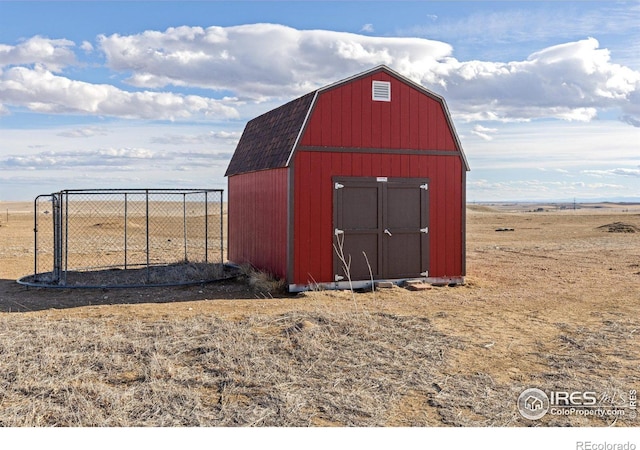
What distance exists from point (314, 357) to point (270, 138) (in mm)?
8488

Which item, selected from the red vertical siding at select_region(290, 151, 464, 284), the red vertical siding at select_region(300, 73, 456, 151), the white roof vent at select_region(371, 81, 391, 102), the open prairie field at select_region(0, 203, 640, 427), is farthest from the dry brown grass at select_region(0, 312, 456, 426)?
the white roof vent at select_region(371, 81, 391, 102)

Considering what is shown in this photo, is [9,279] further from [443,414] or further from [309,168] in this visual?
[443,414]

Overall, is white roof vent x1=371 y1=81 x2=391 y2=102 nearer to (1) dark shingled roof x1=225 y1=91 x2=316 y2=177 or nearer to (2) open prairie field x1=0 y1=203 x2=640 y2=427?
(1) dark shingled roof x1=225 y1=91 x2=316 y2=177

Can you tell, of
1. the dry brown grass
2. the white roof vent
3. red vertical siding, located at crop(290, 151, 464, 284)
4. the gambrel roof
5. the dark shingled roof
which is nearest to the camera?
the dry brown grass

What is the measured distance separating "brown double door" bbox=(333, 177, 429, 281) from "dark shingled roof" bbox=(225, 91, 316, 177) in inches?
56.9

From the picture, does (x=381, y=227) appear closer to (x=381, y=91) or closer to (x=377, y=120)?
(x=377, y=120)

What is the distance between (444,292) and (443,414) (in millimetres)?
7628

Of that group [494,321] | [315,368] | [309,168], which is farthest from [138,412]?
[309,168]

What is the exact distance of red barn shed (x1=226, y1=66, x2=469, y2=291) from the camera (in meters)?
13.0

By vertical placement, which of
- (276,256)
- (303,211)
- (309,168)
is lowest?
(276,256)

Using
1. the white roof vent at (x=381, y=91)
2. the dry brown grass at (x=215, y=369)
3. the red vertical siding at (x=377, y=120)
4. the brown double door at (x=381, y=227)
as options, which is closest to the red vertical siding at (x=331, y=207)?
the brown double door at (x=381, y=227)

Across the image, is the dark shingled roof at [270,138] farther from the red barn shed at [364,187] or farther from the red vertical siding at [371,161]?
the red vertical siding at [371,161]

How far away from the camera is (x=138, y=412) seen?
580 centimetres

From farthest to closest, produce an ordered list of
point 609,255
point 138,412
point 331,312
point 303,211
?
point 609,255
point 303,211
point 331,312
point 138,412
